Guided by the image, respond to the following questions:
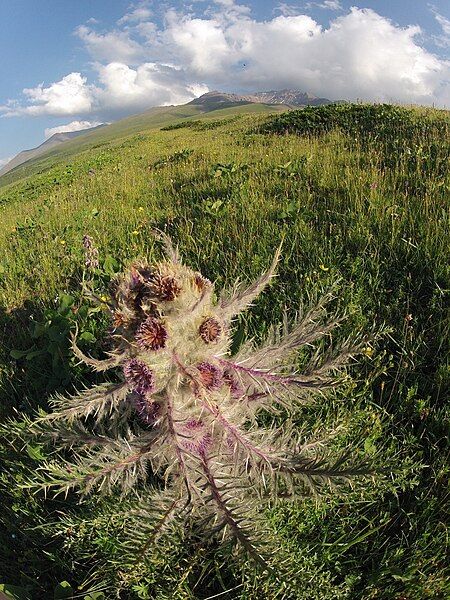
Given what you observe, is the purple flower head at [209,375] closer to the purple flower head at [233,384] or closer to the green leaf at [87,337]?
the purple flower head at [233,384]

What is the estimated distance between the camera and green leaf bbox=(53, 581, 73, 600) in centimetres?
216

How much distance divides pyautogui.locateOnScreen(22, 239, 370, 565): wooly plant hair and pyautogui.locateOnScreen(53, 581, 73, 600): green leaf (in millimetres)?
550

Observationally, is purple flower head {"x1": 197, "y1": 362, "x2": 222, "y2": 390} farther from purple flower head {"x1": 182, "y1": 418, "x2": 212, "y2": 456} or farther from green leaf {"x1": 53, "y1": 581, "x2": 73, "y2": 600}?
green leaf {"x1": 53, "y1": 581, "x2": 73, "y2": 600}

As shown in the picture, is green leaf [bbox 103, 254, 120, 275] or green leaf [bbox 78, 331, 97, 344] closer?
green leaf [bbox 78, 331, 97, 344]

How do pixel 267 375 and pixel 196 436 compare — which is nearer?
pixel 196 436

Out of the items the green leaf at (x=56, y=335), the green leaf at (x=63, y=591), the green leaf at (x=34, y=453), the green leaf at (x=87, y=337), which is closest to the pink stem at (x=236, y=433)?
the green leaf at (x=63, y=591)

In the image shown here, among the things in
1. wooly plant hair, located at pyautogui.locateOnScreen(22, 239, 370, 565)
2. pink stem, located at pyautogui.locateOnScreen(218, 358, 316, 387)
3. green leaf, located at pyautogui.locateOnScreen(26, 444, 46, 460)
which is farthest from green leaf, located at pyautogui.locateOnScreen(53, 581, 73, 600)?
pink stem, located at pyautogui.locateOnScreen(218, 358, 316, 387)

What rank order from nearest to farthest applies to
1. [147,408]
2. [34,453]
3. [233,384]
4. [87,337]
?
[147,408]
[233,384]
[34,453]
[87,337]

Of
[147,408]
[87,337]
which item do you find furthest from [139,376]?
[87,337]

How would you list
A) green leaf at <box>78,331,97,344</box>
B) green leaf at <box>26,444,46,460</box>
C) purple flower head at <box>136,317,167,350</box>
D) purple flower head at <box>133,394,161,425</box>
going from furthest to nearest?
green leaf at <box>78,331,97,344</box>
green leaf at <box>26,444,46,460</box>
purple flower head at <box>133,394,161,425</box>
purple flower head at <box>136,317,167,350</box>

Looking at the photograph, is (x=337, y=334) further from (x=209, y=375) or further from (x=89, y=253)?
(x=89, y=253)

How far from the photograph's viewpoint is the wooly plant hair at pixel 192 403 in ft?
5.56

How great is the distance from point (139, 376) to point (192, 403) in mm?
284

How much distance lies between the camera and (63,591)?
2.16 meters
